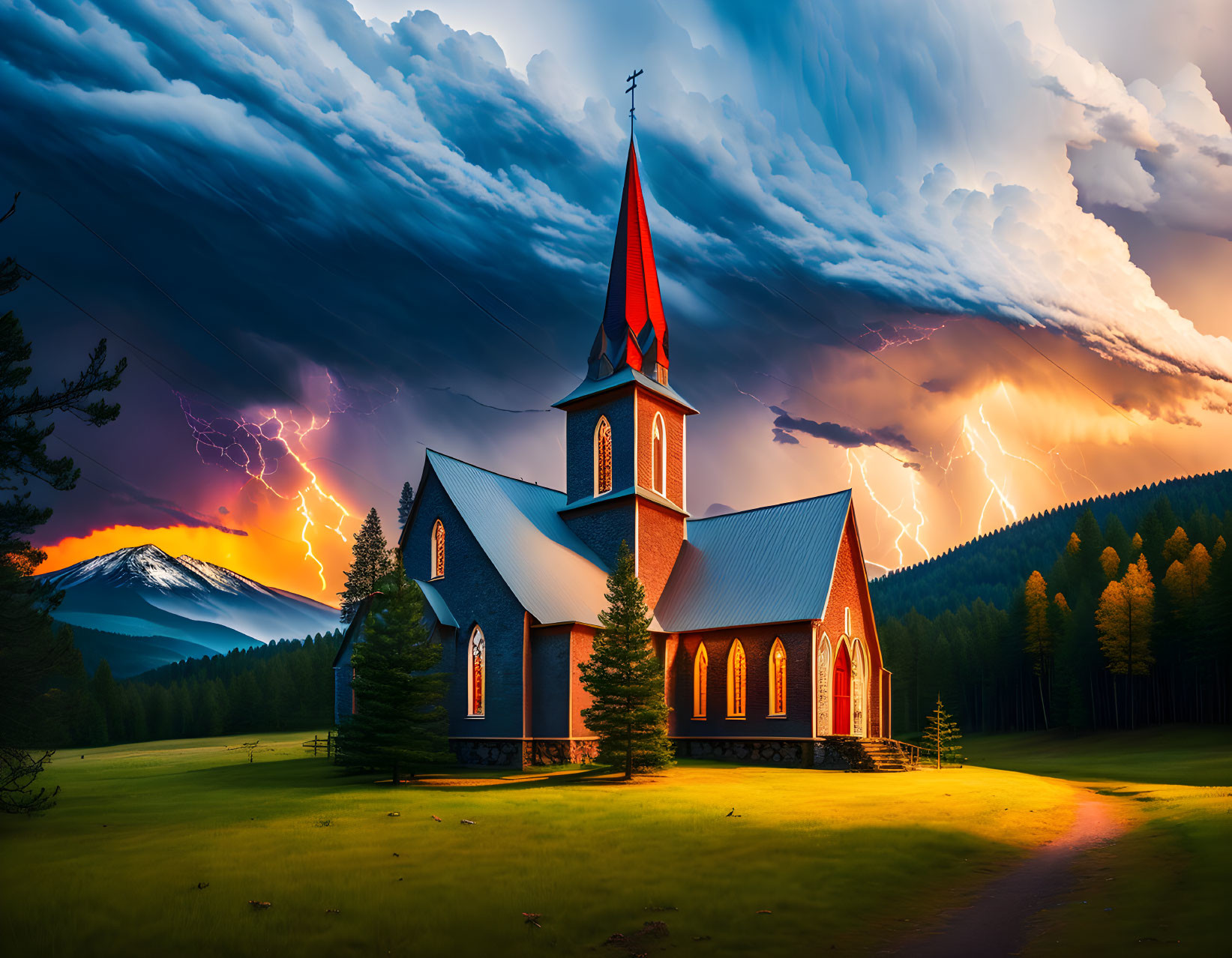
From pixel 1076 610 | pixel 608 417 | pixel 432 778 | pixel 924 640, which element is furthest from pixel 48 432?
pixel 924 640

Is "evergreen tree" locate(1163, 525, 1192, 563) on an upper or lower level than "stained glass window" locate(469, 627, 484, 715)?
upper

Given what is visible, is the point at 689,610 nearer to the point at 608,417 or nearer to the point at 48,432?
the point at 608,417

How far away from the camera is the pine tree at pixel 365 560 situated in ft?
237

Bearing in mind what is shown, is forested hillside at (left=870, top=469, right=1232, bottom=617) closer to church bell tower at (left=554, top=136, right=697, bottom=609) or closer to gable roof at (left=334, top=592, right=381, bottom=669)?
church bell tower at (left=554, top=136, right=697, bottom=609)

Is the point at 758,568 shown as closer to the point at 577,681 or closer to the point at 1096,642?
the point at 577,681

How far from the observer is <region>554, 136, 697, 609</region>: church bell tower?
40906 millimetres

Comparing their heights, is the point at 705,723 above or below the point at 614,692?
below

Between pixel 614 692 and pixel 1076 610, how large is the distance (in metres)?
64.3

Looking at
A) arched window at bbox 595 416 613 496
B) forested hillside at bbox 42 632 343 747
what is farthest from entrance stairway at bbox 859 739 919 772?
forested hillside at bbox 42 632 343 747

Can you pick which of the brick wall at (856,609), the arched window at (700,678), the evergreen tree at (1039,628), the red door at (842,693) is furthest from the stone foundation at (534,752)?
the evergreen tree at (1039,628)

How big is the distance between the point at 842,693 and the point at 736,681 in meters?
5.10

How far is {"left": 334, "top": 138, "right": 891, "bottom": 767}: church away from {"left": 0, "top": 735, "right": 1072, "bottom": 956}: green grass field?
31.7 ft

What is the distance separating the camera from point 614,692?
28125 millimetres

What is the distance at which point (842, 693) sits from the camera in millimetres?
38688
